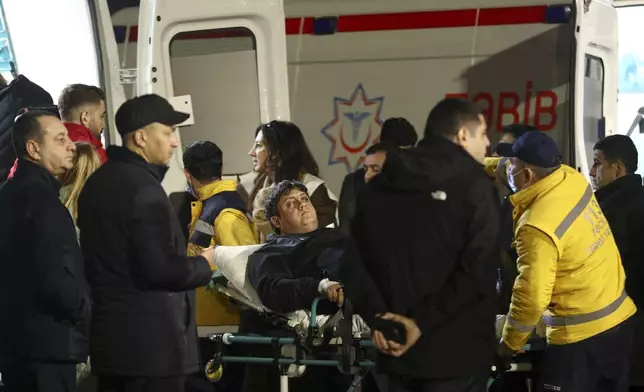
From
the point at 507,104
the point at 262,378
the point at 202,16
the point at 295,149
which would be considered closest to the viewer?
the point at 262,378

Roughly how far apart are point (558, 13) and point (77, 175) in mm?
3376

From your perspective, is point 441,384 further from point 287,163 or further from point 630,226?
point 287,163

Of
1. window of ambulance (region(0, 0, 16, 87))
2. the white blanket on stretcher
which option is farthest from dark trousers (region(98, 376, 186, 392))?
window of ambulance (region(0, 0, 16, 87))

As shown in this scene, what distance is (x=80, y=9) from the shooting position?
22.1 ft

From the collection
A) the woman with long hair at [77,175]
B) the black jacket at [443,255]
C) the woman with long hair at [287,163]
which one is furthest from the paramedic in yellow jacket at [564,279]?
the woman with long hair at [77,175]

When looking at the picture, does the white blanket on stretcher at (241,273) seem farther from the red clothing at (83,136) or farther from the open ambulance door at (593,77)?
the open ambulance door at (593,77)

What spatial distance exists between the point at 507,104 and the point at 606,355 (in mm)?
2932

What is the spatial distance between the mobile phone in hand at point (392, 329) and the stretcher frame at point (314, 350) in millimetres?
768

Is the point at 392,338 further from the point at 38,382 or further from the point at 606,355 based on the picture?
the point at 38,382

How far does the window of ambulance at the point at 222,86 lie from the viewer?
654 cm

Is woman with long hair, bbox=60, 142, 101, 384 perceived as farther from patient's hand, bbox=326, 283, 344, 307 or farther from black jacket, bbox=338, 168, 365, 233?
black jacket, bbox=338, 168, 365, 233

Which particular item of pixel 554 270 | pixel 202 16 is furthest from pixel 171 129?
pixel 202 16

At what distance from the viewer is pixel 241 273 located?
5188 millimetres

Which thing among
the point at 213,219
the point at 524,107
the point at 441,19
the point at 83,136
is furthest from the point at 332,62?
the point at 83,136
